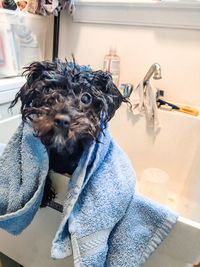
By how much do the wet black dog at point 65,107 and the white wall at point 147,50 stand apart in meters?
0.78

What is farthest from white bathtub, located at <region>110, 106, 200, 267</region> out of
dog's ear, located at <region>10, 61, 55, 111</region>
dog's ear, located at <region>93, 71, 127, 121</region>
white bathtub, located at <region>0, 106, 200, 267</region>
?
dog's ear, located at <region>10, 61, 55, 111</region>

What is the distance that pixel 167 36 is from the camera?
1319 millimetres

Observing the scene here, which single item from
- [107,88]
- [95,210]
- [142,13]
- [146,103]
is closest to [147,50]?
[142,13]

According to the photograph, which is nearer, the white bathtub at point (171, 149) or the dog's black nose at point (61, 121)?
the dog's black nose at point (61, 121)

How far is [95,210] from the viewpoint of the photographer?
0.60m

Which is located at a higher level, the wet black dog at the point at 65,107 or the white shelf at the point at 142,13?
the white shelf at the point at 142,13

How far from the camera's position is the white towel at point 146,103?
4.32ft

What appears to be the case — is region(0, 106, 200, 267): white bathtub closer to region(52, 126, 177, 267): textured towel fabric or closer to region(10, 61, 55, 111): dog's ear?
region(52, 126, 177, 267): textured towel fabric

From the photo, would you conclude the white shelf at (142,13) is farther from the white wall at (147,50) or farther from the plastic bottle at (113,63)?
the plastic bottle at (113,63)

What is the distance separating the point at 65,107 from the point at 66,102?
2 centimetres

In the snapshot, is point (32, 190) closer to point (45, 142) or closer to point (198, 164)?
point (45, 142)

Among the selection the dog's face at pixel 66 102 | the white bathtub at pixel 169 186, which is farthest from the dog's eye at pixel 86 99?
the white bathtub at pixel 169 186

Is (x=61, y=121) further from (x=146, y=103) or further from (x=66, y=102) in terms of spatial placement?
(x=146, y=103)

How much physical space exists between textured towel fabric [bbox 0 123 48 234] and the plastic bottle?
88 cm
